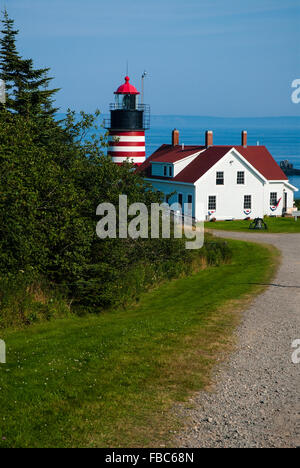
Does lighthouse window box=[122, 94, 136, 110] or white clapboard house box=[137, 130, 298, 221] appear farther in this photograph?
lighthouse window box=[122, 94, 136, 110]

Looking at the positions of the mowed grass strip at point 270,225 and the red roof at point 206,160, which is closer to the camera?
the mowed grass strip at point 270,225

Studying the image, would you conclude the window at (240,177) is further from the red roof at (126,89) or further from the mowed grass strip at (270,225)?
the red roof at (126,89)

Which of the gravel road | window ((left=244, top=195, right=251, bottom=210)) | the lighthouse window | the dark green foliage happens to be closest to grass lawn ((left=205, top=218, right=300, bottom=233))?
window ((left=244, top=195, right=251, bottom=210))

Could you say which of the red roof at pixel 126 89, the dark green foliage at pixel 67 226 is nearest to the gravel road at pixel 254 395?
the dark green foliage at pixel 67 226

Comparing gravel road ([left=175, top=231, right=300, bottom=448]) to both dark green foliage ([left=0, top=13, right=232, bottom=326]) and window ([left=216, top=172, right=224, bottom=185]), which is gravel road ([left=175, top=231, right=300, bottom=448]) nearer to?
dark green foliage ([left=0, top=13, right=232, bottom=326])

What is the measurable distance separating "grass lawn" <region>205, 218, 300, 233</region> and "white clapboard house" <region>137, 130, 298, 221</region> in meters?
1.64

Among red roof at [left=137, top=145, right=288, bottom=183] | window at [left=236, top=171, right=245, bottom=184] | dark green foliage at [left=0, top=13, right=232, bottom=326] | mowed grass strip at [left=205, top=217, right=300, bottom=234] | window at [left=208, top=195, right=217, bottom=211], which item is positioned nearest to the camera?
dark green foliage at [left=0, top=13, right=232, bottom=326]

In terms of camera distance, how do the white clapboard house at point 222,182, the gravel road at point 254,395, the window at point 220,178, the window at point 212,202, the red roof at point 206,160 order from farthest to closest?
the red roof at point 206,160, the window at point 212,202, the window at point 220,178, the white clapboard house at point 222,182, the gravel road at point 254,395

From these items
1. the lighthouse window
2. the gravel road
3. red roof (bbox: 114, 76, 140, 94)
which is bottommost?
the gravel road

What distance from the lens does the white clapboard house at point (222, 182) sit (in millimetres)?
50281

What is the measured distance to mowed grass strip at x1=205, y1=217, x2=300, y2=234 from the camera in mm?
44719

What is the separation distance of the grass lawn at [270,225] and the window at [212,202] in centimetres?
162

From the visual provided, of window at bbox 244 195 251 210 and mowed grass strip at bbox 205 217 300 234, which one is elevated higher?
window at bbox 244 195 251 210

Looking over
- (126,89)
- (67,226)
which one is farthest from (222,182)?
(67,226)
